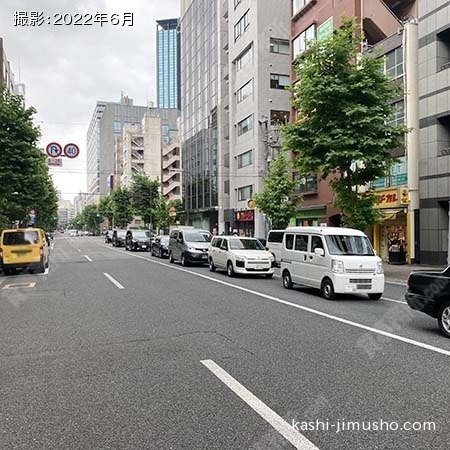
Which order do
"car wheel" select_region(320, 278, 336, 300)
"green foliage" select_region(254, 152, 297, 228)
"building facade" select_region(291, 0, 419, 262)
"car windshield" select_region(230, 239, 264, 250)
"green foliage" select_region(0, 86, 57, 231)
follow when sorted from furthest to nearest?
"green foliage" select_region(254, 152, 297, 228) < "building facade" select_region(291, 0, 419, 262) < "green foliage" select_region(0, 86, 57, 231) < "car windshield" select_region(230, 239, 264, 250) < "car wheel" select_region(320, 278, 336, 300)

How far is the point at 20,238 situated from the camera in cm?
1872

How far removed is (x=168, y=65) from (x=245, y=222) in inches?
5829

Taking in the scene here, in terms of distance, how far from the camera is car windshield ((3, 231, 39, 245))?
18.5 meters

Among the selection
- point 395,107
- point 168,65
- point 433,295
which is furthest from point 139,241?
point 168,65

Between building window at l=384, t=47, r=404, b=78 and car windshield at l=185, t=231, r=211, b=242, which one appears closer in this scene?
car windshield at l=185, t=231, r=211, b=242

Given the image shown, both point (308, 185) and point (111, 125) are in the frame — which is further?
point (111, 125)

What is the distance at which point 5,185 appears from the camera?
22.4 metres

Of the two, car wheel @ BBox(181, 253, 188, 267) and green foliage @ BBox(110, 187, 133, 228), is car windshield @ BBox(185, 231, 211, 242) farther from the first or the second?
green foliage @ BBox(110, 187, 133, 228)

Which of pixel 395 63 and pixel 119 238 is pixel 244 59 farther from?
→ pixel 395 63

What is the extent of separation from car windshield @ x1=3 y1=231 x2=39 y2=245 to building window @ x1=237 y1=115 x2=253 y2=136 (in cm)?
2903

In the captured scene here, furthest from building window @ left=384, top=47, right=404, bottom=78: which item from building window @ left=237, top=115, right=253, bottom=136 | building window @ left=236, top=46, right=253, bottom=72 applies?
building window @ left=236, top=46, right=253, bottom=72

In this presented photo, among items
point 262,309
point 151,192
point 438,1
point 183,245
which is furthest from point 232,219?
point 262,309

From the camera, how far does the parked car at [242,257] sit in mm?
16531

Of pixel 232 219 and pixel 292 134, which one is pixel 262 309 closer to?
pixel 292 134
